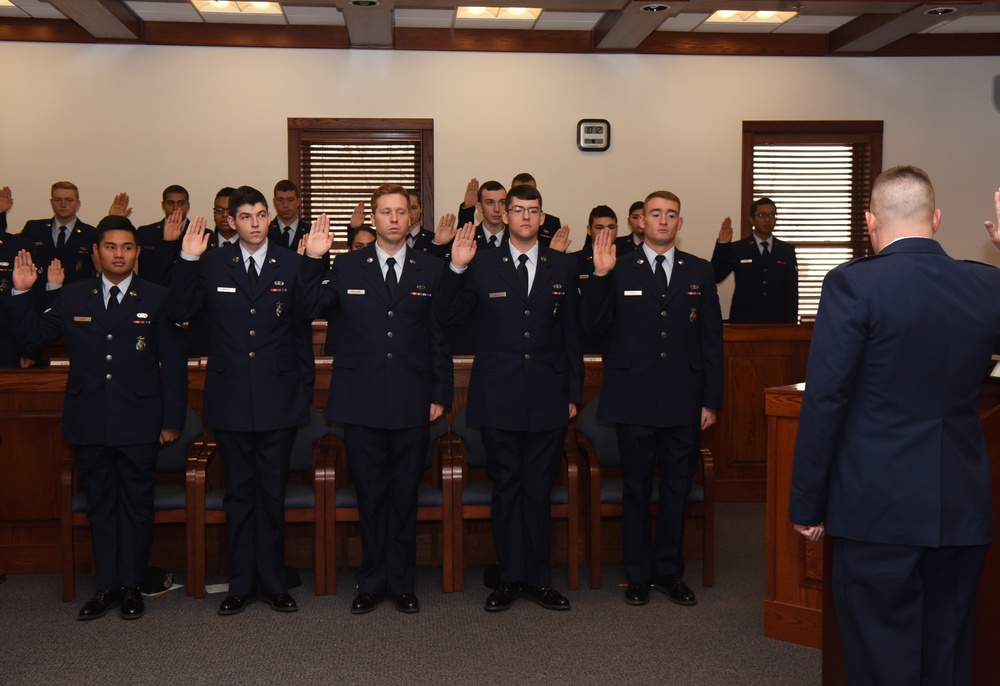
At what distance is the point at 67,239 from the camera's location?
7184mm

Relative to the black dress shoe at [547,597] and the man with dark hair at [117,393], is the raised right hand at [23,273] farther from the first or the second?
the black dress shoe at [547,597]

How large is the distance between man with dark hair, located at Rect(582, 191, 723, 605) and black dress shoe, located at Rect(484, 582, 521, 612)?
0.52m

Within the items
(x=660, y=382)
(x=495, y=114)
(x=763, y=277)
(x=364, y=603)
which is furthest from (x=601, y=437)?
(x=495, y=114)

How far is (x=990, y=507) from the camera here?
8.04 feet

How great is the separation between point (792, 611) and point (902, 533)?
163 centimetres

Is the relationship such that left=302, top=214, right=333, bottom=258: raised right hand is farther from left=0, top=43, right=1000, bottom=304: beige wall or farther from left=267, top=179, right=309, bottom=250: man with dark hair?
left=0, top=43, right=1000, bottom=304: beige wall

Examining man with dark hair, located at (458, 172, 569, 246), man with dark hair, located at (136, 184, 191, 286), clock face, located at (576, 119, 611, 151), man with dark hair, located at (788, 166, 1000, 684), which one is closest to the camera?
man with dark hair, located at (788, 166, 1000, 684)

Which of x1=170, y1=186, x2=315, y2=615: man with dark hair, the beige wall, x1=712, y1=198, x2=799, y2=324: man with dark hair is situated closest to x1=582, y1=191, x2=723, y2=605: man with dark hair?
x1=170, y1=186, x2=315, y2=615: man with dark hair

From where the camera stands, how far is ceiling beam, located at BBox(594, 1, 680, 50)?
22.7 ft

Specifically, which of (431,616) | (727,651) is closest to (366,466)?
(431,616)

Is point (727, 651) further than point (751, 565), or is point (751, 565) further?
point (751, 565)

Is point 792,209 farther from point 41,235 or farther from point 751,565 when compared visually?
point 41,235

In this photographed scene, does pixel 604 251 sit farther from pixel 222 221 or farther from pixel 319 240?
pixel 222 221

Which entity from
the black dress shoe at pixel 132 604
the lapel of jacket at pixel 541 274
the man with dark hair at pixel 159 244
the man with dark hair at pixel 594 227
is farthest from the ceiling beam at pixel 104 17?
the black dress shoe at pixel 132 604
